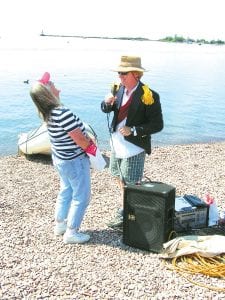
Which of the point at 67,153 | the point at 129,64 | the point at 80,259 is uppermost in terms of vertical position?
the point at 129,64

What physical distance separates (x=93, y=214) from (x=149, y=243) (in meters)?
1.38

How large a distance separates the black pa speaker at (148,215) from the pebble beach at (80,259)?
0.45ft

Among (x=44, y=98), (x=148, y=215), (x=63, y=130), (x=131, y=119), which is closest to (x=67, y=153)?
(x=63, y=130)

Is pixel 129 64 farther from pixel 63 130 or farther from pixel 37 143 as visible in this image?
pixel 37 143

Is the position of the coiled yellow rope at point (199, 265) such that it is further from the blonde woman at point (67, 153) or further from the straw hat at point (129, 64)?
the straw hat at point (129, 64)

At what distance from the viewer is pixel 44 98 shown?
16.4 ft

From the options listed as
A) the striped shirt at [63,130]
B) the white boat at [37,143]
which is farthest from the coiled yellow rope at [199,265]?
the white boat at [37,143]

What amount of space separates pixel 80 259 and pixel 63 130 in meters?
1.34

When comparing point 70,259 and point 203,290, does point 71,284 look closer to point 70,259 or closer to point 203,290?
point 70,259

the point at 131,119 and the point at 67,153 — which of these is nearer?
the point at 67,153

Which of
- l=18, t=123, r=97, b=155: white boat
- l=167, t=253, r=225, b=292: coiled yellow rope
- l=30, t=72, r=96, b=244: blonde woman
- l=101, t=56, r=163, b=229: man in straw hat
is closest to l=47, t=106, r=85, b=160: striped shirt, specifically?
l=30, t=72, r=96, b=244: blonde woman

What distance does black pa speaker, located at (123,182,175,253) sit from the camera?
17.2 ft

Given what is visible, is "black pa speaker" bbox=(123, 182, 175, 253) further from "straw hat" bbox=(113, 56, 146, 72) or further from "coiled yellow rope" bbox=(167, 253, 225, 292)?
"straw hat" bbox=(113, 56, 146, 72)

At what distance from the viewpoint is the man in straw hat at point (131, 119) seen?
5395 mm
